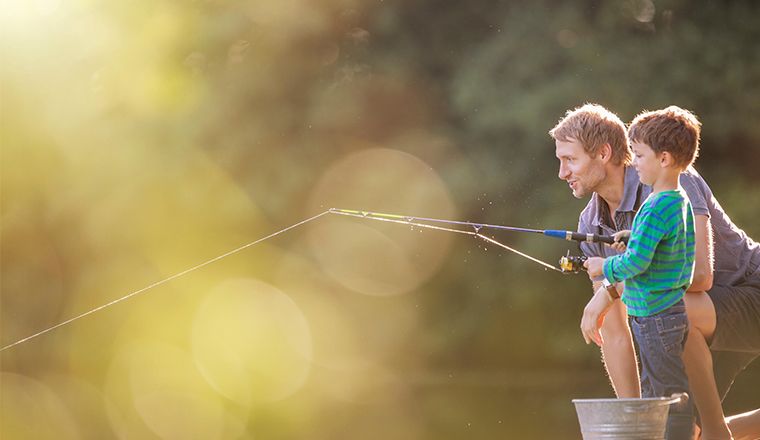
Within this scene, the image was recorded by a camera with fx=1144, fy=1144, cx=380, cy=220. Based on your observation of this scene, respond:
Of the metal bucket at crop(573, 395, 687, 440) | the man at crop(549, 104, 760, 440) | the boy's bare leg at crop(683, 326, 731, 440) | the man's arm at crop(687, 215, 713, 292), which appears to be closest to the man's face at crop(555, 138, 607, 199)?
the man at crop(549, 104, 760, 440)

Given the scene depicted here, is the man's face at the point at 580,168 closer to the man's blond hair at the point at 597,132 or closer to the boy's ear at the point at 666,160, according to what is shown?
the man's blond hair at the point at 597,132

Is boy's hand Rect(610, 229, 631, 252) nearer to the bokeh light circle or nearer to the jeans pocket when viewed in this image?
the jeans pocket

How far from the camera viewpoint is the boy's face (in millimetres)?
2869

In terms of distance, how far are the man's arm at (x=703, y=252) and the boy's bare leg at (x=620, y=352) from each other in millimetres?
324

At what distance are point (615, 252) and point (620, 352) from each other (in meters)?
0.30

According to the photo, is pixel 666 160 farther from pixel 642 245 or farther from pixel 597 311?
pixel 597 311

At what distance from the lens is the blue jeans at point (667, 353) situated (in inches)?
110

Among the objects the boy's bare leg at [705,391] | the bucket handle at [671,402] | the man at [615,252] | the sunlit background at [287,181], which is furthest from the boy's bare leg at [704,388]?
the sunlit background at [287,181]

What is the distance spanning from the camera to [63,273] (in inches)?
480

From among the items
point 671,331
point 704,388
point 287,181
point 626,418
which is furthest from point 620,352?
point 287,181

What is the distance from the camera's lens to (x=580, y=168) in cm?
339

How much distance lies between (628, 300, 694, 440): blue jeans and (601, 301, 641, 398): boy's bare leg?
53 centimetres

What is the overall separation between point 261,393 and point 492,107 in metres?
3.49

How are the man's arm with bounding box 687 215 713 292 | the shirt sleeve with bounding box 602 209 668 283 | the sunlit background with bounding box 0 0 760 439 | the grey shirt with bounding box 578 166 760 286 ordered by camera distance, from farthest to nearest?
the sunlit background with bounding box 0 0 760 439
the grey shirt with bounding box 578 166 760 286
the man's arm with bounding box 687 215 713 292
the shirt sleeve with bounding box 602 209 668 283
